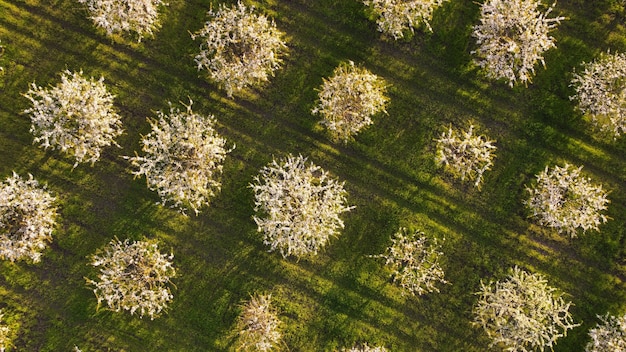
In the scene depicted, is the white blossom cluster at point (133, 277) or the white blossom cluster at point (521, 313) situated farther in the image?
the white blossom cluster at point (521, 313)

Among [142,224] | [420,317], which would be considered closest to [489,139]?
[420,317]

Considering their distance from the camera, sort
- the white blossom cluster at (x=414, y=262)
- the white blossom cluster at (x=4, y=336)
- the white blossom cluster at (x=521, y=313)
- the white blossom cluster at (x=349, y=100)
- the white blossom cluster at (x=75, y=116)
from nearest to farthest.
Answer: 1. the white blossom cluster at (x=75, y=116)
2. the white blossom cluster at (x=349, y=100)
3. the white blossom cluster at (x=521, y=313)
4. the white blossom cluster at (x=4, y=336)
5. the white blossom cluster at (x=414, y=262)

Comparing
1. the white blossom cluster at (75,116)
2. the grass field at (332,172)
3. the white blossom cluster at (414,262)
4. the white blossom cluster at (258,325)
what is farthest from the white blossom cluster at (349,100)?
the white blossom cluster at (75,116)

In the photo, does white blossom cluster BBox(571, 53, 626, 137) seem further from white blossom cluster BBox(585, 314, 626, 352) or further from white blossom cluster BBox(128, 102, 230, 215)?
white blossom cluster BBox(128, 102, 230, 215)

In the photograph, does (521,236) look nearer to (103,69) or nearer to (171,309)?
(171,309)

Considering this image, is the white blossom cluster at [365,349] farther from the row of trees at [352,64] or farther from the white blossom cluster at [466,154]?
the row of trees at [352,64]

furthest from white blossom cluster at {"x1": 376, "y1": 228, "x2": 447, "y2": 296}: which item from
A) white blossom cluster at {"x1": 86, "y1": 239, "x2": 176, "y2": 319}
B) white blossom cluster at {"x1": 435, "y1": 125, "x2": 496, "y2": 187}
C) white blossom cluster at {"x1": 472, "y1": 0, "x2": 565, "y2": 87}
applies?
white blossom cluster at {"x1": 86, "y1": 239, "x2": 176, "y2": 319}

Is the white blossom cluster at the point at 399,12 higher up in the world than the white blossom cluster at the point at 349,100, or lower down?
higher up
